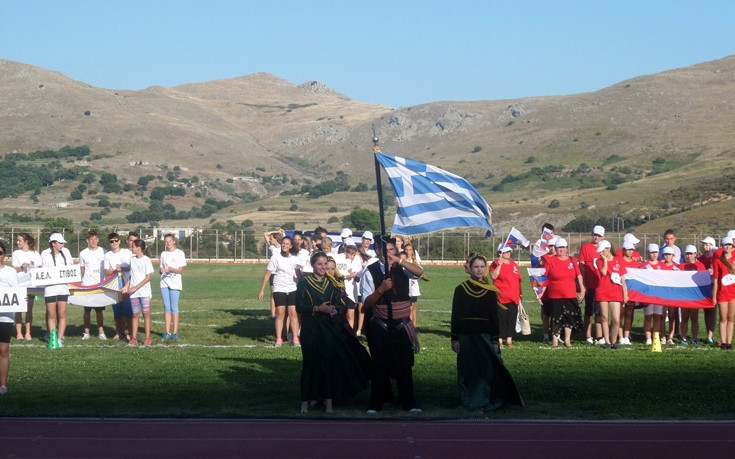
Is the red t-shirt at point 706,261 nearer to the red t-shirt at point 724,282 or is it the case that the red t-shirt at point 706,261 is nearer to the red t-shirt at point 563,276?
the red t-shirt at point 724,282

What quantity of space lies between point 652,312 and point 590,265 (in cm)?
148

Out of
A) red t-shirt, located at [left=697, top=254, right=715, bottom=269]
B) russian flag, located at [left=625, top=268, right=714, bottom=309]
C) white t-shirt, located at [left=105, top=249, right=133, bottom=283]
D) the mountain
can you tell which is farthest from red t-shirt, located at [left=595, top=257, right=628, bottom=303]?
the mountain

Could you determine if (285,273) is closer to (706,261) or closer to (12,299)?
(12,299)

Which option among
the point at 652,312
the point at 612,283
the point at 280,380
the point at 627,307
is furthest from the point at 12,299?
the point at 652,312

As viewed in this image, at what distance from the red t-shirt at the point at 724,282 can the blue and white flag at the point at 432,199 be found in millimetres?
6586

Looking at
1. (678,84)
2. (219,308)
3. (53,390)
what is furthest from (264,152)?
(53,390)

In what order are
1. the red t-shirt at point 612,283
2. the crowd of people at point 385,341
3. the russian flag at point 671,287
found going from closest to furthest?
the crowd of people at point 385,341
the red t-shirt at point 612,283
the russian flag at point 671,287

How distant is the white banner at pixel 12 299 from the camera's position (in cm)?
1258

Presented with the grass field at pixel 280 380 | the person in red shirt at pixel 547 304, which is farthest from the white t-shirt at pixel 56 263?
the person in red shirt at pixel 547 304

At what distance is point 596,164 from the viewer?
13262 centimetres

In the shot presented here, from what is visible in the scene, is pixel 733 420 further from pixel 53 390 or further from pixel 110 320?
pixel 110 320

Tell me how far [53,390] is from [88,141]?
519ft

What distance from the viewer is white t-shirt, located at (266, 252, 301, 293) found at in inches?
718

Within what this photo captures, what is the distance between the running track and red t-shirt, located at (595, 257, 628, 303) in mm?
6195
